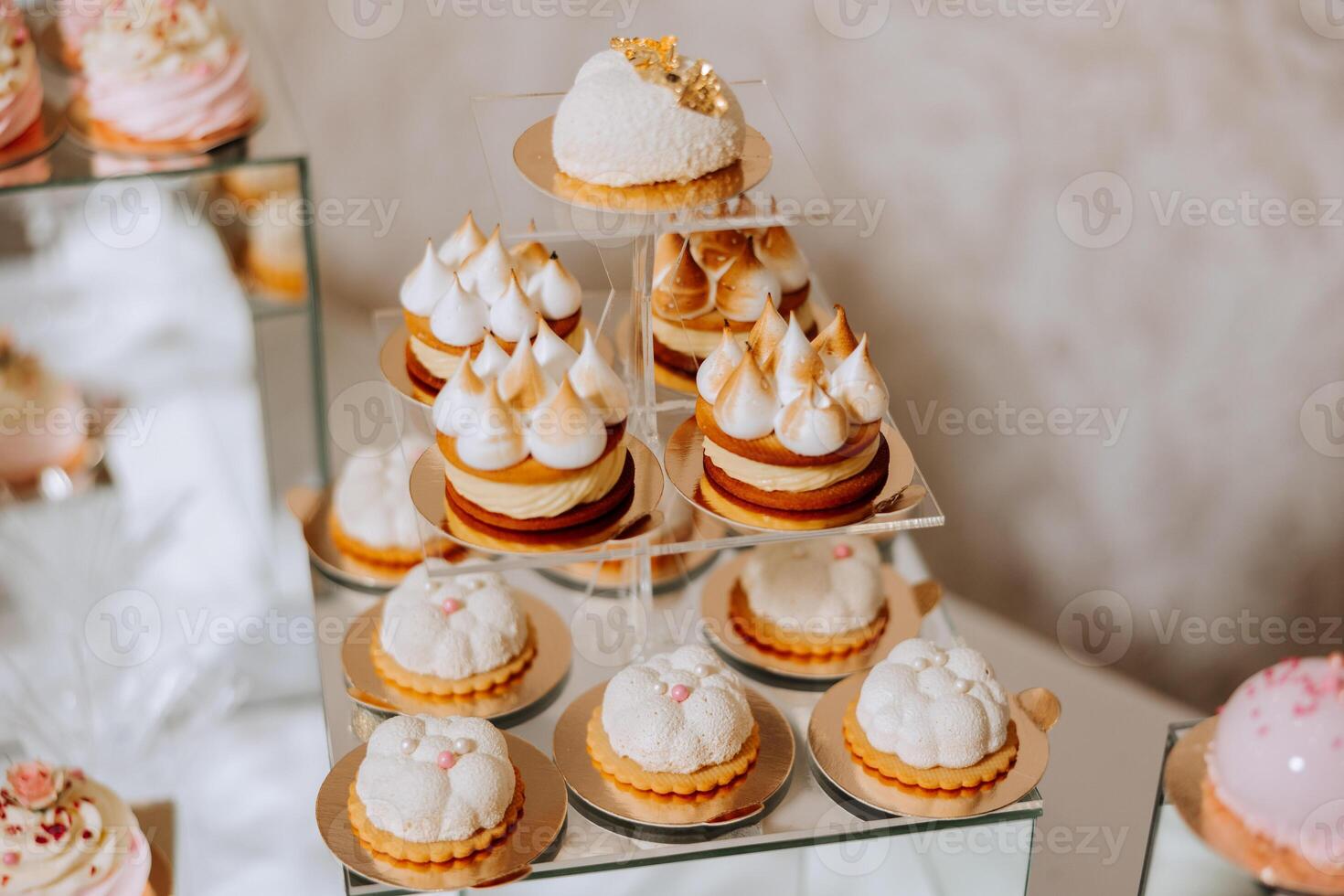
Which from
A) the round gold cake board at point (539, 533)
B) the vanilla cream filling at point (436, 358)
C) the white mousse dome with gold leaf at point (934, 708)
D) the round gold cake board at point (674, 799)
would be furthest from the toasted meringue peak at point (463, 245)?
the white mousse dome with gold leaf at point (934, 708)

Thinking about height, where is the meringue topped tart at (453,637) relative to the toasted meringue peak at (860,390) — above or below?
below

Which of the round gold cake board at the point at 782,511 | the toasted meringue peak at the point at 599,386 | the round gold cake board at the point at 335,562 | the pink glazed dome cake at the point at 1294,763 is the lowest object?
the round gold cake board at the point at 335,562

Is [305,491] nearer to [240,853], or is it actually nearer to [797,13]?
[240,853]

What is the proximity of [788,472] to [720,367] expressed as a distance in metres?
0.12

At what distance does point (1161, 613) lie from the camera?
2.21 m

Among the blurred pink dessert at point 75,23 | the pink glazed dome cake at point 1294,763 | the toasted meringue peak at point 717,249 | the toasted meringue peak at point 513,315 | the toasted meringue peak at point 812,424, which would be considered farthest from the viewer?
the blurred pink dessert at point 75,23

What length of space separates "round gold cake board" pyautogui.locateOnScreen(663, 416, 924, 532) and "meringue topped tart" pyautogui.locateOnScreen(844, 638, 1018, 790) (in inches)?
8.2

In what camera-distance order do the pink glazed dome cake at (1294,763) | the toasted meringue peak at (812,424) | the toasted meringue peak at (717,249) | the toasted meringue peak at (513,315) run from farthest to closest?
the toasted meringue peak at (717,249) → the toasted meringue peak at (513,315) → the toasted meringue peak at (812,424) → the pink glazed dome cake at (1294,763)

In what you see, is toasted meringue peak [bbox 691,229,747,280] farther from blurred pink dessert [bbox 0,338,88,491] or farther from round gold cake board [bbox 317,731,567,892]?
blurred pink dessert [bbox 0,338,88,491]

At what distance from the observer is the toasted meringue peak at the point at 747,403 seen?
1.34 m

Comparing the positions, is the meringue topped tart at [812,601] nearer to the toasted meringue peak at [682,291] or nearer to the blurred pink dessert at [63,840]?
the toasted meringue peak at [682,291]

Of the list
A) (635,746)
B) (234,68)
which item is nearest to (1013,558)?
(635,746)

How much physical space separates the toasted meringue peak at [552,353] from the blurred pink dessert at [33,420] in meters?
0.92

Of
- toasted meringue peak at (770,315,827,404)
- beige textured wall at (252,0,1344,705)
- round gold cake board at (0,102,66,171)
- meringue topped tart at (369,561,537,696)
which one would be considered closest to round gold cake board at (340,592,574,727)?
meringue topped tart at (369,561,537,696)
